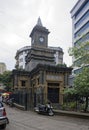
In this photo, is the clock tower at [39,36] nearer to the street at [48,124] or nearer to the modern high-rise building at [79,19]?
the modern high-rise building at [79,19]

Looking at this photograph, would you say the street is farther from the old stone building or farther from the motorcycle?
the old stone building

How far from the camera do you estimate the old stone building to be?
3523 cm

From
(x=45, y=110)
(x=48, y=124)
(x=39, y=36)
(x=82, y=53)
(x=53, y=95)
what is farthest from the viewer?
(x=39, y=36)

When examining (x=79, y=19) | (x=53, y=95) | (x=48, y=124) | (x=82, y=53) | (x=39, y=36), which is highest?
(x=79, y=19)

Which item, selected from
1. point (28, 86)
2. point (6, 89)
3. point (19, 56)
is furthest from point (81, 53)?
point (19, 56)

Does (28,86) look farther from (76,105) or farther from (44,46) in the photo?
(76,105)

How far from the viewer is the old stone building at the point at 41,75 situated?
3523 centimetres

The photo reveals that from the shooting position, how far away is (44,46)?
53.7 metres

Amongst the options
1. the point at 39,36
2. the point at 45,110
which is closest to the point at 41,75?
the point at 45,110

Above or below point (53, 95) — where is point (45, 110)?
below

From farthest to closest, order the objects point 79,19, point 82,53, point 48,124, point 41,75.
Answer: point 79,19
point 41,75
point 82,53
point 48,124

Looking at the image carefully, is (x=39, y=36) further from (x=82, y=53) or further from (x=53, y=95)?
(x=82, y=53)

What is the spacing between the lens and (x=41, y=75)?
3641cm

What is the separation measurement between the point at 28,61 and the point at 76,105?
27678mm
